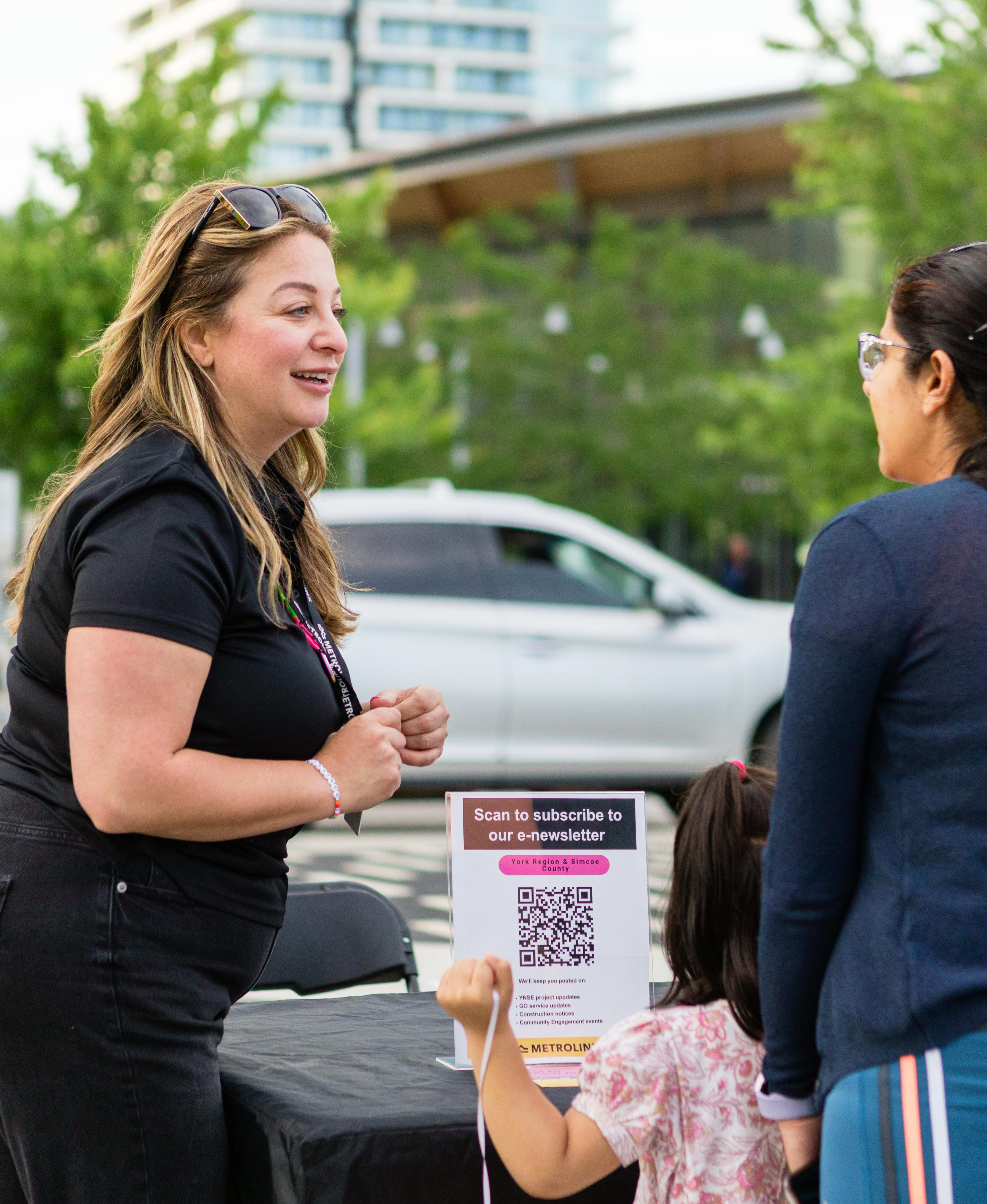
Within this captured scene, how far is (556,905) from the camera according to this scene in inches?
84.6

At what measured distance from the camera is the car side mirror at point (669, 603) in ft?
30.5

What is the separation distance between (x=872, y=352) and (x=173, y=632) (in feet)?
2.93

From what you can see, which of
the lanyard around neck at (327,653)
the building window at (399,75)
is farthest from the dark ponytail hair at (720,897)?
the building window at (399,75)

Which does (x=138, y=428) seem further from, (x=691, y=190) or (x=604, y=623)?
(x=691, y=190)

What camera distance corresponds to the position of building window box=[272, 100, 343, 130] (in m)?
109

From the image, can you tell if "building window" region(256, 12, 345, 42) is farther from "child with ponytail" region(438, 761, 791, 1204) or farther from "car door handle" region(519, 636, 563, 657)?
"child with ponytail" region(438, 761, 791, 1204)

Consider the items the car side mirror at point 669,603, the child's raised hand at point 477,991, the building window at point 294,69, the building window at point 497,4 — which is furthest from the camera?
the building window at point 497,4

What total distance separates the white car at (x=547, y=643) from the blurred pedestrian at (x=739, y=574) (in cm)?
1226

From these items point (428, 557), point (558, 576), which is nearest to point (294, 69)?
point (428, 557)

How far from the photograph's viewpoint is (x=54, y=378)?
15.7 meters

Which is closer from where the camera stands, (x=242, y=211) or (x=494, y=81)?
(x=242, y=211)

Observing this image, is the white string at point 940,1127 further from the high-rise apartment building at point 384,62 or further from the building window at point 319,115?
the building window at point 319,115

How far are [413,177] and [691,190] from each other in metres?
7.03

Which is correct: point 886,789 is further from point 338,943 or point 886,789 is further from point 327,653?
point 338,943
